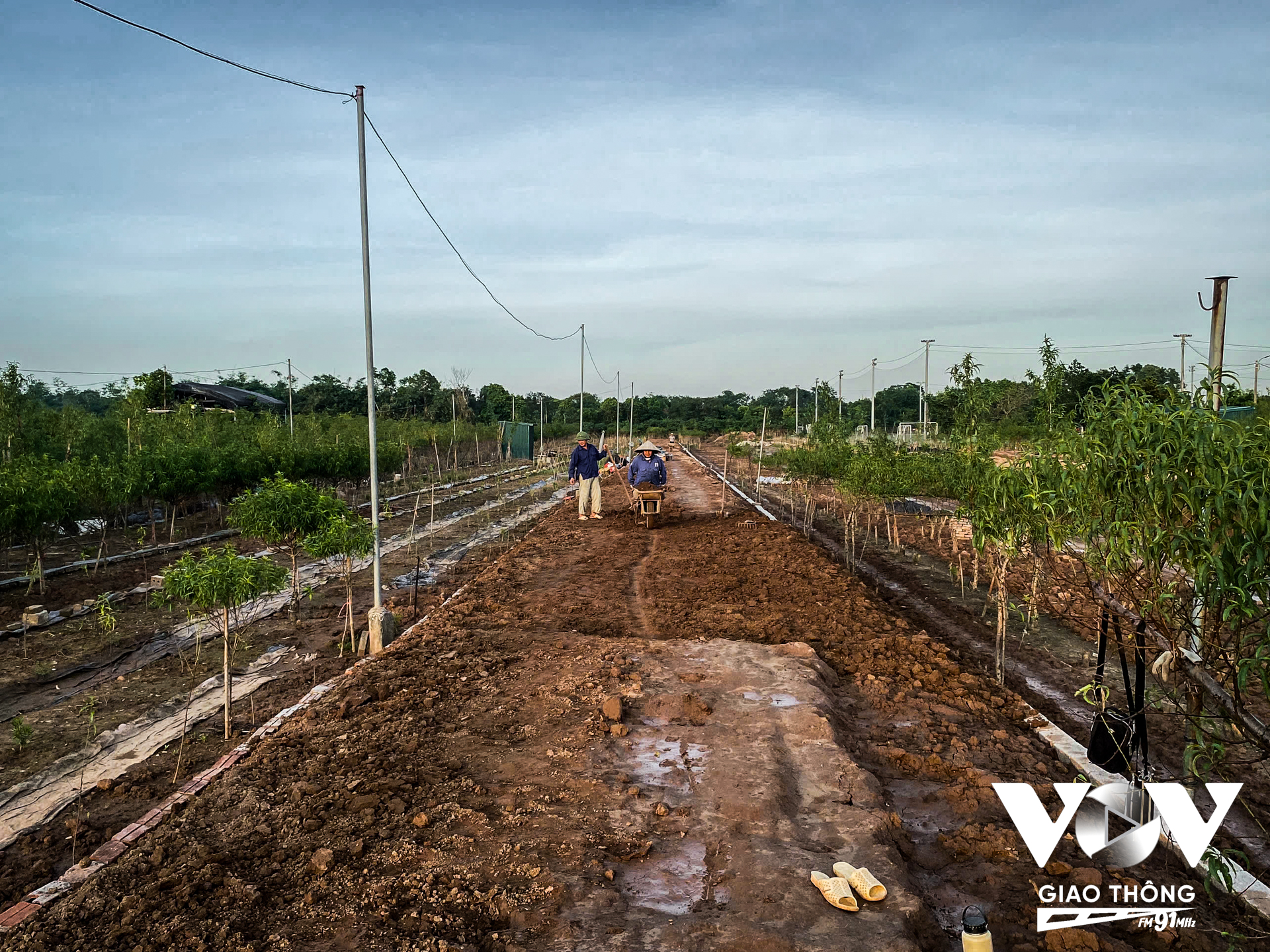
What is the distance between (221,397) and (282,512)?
121 ft

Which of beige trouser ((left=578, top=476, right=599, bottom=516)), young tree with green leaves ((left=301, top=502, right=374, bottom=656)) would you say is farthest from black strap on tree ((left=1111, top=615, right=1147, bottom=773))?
beige trouser ((left=578, top=476, right=599, bottom=516))

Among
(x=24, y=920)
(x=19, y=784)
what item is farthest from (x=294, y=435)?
(x=24, y=920)

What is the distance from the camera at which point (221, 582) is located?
6477mm

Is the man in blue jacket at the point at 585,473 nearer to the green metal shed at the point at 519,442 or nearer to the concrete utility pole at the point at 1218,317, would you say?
the concrete utility pole at the point at 1218,317

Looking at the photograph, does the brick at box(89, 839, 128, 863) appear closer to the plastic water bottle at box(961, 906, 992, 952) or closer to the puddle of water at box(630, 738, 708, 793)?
the puddle of water at box(630, 738, 708, 793)

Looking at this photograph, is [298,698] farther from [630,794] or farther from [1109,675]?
[1109,675]

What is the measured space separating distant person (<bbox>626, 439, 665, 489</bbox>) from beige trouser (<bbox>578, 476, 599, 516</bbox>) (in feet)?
5.25

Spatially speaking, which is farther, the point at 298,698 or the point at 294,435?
the point at 294,435

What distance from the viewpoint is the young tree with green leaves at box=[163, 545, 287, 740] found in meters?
6.35

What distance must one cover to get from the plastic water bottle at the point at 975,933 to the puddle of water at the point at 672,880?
1.17m

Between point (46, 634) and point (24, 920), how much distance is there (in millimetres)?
7116

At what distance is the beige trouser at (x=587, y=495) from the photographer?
706 inches

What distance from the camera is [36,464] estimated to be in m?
12.6

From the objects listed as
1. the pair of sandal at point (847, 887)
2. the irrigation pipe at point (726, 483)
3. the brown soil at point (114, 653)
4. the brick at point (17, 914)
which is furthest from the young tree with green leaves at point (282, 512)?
the irrigation pipe at point (726, 483)
